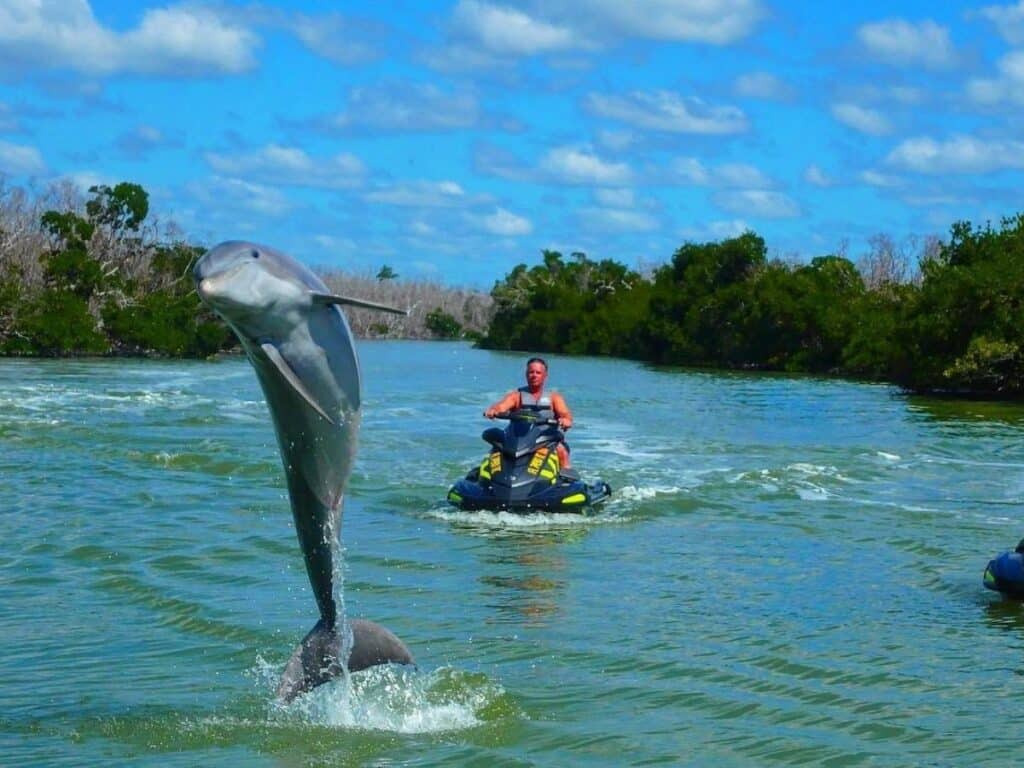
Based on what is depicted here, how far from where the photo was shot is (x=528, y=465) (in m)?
16.0

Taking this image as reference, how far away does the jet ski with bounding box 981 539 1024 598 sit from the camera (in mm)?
11453

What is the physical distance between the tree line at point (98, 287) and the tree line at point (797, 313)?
1667cm

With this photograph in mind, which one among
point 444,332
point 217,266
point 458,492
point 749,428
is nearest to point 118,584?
point 458,492

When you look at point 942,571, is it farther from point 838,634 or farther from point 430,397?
point 430,397

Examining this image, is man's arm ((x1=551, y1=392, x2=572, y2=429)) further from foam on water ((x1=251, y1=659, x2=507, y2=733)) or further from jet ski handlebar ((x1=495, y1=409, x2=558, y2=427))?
foam on water ((x1=251, y1=659, x2=507, y2=733))

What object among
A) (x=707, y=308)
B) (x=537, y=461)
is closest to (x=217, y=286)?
(x=537, y=461)

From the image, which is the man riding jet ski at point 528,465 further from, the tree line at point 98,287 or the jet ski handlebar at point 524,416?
the tree line at point 98,287

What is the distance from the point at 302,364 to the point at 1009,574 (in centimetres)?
737

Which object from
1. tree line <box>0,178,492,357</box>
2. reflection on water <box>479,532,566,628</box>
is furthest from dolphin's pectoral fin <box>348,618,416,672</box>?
tree line <box>0,178,492,357</box>

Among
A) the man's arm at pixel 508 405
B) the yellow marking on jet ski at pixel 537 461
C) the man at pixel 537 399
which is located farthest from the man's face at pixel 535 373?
the yellow marking on jet ski at pixel 537 461

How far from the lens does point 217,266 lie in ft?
17.0

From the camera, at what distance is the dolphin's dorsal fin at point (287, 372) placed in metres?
5.45

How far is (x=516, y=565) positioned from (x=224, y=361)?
184ft

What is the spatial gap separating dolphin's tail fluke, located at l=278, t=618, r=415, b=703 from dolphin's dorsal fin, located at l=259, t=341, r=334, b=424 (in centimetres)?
166
